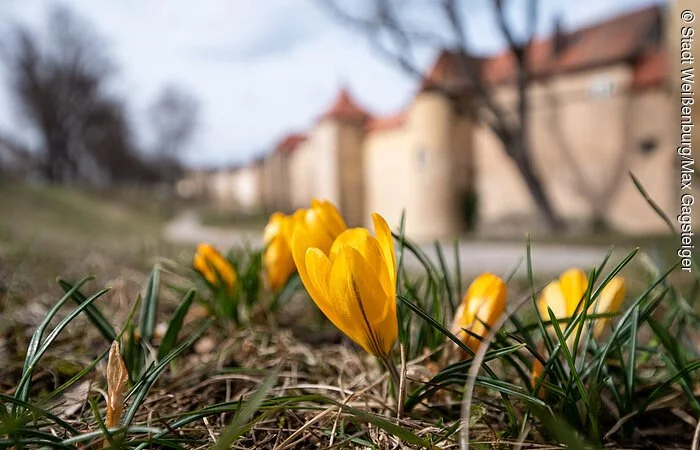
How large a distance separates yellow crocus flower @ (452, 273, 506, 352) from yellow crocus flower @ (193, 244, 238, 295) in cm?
42

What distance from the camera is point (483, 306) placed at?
509 mm

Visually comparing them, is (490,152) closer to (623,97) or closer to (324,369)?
(623,97)

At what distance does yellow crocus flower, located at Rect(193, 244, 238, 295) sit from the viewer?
747 mm

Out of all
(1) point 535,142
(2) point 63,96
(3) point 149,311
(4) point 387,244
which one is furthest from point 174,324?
(2) point 63,96

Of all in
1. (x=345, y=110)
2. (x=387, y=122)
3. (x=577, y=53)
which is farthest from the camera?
(x=345, y=110)

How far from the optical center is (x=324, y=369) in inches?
24.8

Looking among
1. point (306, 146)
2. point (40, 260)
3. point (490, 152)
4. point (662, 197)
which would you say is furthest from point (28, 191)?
point (662, 197)

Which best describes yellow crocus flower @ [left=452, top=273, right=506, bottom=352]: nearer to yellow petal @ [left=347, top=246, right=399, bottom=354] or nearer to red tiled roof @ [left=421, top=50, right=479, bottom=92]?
yellow petal @ [left=347, top=246, right=399, bottom=354]

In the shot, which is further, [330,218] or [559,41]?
[559,41]

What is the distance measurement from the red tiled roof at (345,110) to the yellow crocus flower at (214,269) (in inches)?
607

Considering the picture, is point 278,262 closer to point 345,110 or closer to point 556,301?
point 556,301

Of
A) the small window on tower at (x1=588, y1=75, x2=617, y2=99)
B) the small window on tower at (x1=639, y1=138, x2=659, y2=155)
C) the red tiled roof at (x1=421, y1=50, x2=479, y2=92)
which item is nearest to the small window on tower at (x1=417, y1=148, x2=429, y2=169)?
the red tiled roof at (x1=421, y1=50, x2=479, y2=92)

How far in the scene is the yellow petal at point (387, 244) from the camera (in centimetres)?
38

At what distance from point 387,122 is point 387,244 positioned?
15248 mm
